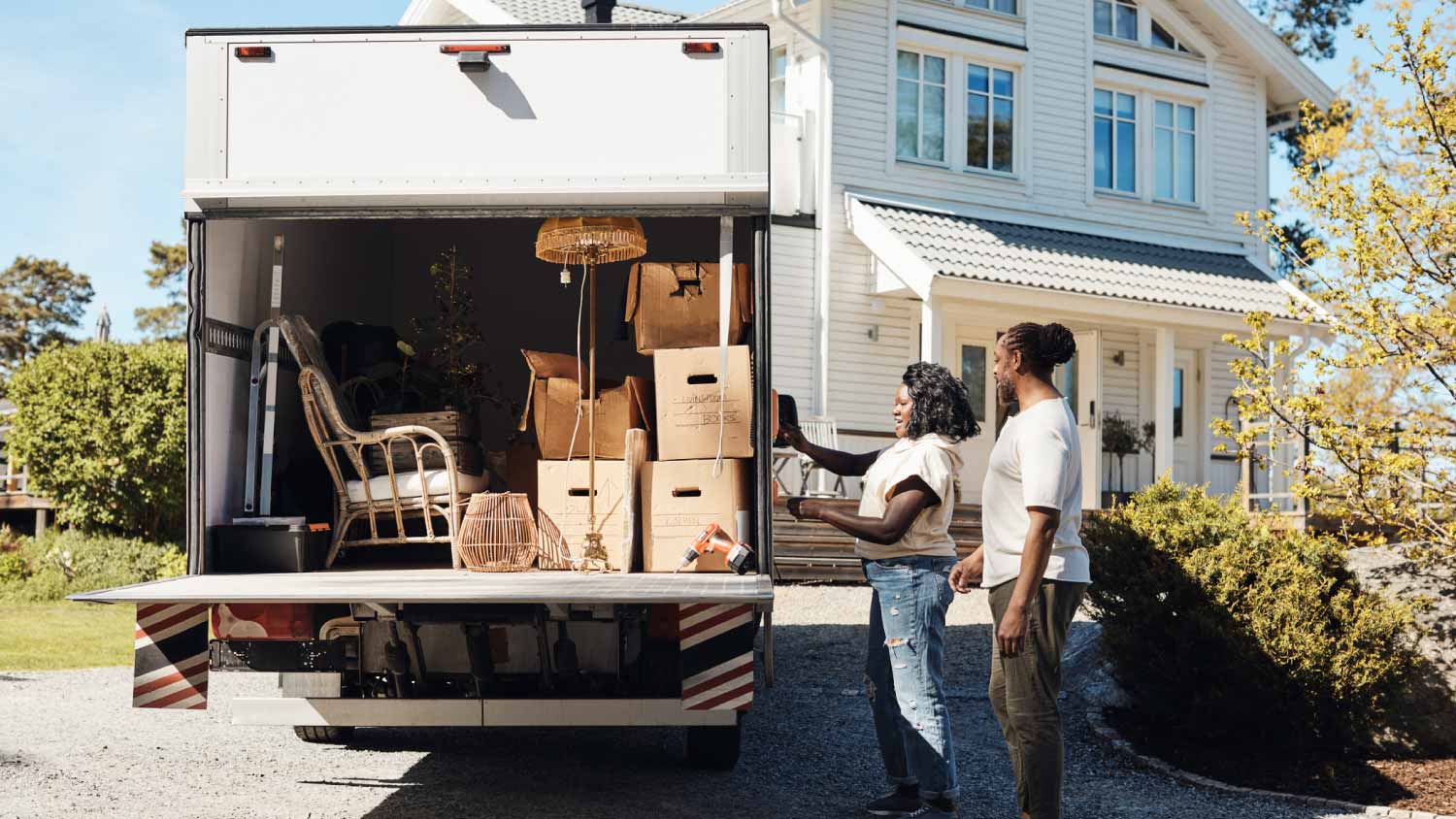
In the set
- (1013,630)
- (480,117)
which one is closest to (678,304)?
(480,117)

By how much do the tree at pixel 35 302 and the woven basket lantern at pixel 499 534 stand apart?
113 feet

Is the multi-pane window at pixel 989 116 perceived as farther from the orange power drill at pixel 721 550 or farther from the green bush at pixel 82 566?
the orange power drill at pixel 721 550

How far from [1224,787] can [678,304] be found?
3263 mm

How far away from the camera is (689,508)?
5832 mm

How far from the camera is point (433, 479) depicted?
6.61 m

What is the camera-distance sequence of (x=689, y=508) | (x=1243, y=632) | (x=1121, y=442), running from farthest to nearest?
1. (x=1121, y=442)
2. (x=1243, y=632)
3. (x=689, y=508)

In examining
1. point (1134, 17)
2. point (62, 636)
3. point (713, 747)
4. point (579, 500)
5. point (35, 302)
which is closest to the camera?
point (579, 500)

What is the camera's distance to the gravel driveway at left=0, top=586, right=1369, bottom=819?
5.89 metres

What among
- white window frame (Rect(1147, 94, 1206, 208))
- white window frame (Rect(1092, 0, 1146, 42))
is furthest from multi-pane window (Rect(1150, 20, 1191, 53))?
white window frame (Rect(1147, 94, 1206, 208))

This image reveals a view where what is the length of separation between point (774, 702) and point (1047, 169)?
34.1 feet

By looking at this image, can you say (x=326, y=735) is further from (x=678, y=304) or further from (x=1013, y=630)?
(x=1013, y=630)

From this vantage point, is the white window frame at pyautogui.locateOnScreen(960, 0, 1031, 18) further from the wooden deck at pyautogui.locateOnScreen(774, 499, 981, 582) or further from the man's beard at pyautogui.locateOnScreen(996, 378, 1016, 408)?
the man's beard at pyautogui.locateOnScreen(996, 378, 1016, 408)

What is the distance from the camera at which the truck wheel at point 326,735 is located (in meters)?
7.25

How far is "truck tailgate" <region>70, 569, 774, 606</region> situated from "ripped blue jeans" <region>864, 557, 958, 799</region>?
1.67 ft
